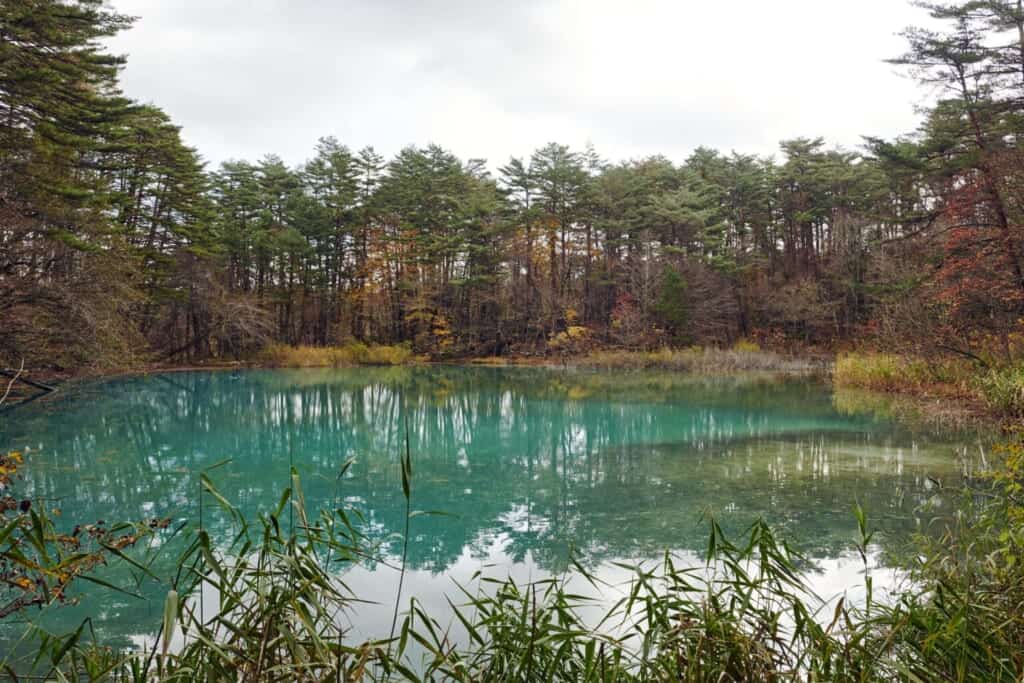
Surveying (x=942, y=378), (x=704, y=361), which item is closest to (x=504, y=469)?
(x=942, y=378)

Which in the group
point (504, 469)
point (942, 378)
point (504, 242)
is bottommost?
point (504, 469)

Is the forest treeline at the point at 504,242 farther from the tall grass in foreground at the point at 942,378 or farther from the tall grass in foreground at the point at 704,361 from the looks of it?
the tall grass in foreground at the point at 704,361

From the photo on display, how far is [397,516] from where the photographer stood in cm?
598

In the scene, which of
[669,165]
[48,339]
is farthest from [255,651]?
[669,165]

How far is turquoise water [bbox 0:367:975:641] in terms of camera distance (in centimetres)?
496

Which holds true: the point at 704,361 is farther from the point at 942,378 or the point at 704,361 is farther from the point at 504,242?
the point at 504,242

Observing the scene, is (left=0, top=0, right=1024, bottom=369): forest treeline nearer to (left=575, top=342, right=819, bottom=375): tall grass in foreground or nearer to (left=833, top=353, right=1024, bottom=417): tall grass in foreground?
(left=833, top=353, right=1024, bottom=417): tall grass in foreground

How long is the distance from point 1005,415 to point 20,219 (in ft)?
51.7

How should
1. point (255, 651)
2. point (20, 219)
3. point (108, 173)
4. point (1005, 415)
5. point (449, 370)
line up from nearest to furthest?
point (255, 651) → point (1005, 415) → point (20, 219) → point (108, 173) → point (449, 370)

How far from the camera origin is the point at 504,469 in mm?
8164

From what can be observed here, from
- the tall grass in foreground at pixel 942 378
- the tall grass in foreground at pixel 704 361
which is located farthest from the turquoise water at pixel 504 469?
the tall grass in foreground at pixel 704 361

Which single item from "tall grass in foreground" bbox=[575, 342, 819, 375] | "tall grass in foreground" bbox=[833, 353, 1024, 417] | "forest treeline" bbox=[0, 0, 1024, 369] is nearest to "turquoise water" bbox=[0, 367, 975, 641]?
"tall grass in foreground" bbox=[833, 353, 1024, 417]

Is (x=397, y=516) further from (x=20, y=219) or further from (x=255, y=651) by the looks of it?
(x=20, y=219)

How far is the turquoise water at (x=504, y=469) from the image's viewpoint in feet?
16.3
